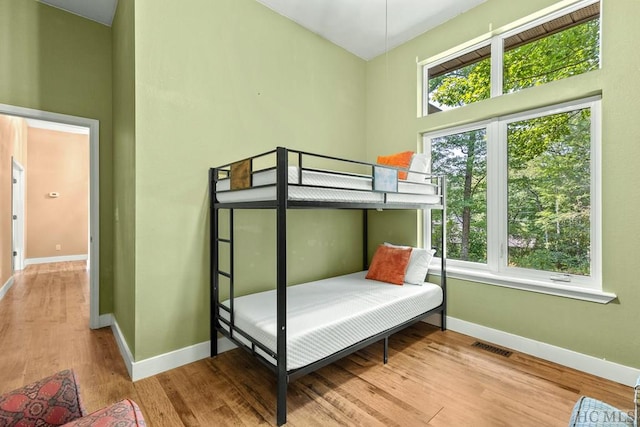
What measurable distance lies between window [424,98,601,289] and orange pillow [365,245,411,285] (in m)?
0.57

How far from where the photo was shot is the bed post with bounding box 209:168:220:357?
7.75 ft

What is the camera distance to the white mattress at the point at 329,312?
5.89 ft

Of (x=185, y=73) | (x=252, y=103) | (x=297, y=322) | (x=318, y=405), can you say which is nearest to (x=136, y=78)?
(x=185, y=73)

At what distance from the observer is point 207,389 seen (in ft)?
6.35

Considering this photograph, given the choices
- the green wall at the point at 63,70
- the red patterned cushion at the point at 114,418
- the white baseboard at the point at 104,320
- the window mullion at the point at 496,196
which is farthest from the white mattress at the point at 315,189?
the white baseboard at the point at 104,320

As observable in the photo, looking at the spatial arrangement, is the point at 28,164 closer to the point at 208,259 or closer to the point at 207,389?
the point at 208,259

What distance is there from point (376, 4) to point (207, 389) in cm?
345

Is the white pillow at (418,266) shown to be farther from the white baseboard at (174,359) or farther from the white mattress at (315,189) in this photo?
the white baseboard at (174,359)

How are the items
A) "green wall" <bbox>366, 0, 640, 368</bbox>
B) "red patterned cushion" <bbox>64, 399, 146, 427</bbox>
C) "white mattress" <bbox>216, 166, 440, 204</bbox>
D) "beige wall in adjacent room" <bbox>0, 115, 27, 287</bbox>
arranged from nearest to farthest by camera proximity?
"red patterned cushion" <bbox>64, 399, 146, 427</bbox> → "white mattress" <bbox>216, 166, 440, 204</bbox> → "green wall" <bbox>366, 0, 640, 368</bbox> → "beige wall in adjacent room" <bbox>0, 115, 27, 287</bbox>

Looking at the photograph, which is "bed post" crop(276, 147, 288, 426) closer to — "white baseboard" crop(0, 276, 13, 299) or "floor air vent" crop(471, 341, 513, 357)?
"floor air vent" crop(471, 341, 513, 357)

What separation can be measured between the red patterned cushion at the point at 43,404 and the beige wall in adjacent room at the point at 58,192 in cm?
741

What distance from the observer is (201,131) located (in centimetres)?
235

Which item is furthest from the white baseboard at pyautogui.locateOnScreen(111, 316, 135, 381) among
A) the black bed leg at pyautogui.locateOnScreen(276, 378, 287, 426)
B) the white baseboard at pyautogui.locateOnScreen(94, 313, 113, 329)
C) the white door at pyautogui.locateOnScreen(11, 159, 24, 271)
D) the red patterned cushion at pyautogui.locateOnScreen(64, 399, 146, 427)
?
the white door at pyautogui.locateOnScreen(11, 159, 24, 271)

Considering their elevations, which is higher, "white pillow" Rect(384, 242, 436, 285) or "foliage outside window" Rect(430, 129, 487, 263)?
"foliage outside window" Rect(430, 129, 487, 263)
